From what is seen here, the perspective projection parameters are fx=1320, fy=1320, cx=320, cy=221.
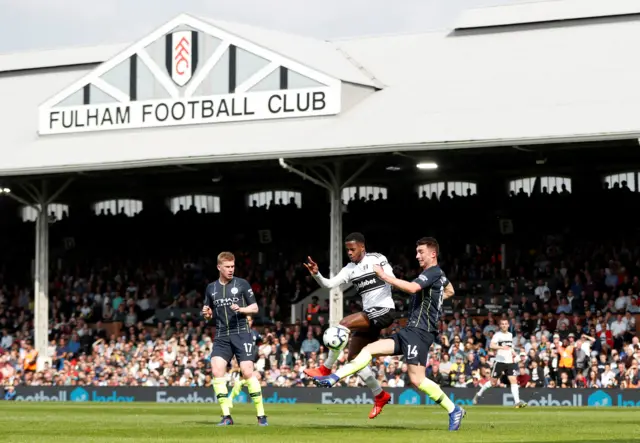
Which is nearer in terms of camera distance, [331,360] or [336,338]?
[336,338]

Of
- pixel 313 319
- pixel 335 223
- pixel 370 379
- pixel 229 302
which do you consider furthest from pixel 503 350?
pixel 229 302

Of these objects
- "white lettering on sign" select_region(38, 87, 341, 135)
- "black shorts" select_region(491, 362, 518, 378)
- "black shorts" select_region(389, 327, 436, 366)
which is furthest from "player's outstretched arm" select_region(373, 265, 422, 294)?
"white lettering on sign" select_region(38, 87, 341, 135)

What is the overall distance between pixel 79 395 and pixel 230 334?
1967 cm

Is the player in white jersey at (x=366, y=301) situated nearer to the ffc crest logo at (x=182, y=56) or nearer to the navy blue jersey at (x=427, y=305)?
the navy blue jersey at (x=427, y=305)

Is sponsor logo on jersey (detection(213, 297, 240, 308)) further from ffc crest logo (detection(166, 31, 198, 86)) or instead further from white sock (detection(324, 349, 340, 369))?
ffc crest logo (detection(166, 31, 198, 86))

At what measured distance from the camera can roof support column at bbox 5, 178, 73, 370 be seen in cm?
3975

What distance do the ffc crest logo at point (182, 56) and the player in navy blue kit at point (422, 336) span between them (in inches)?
971

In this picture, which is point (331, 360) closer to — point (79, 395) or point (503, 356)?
point (503, 356)

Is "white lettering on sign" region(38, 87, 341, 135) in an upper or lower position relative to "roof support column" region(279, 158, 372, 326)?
upper

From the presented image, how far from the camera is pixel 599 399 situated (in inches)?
1135

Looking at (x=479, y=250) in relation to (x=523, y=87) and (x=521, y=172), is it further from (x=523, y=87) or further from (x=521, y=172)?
(x=523, y=87)

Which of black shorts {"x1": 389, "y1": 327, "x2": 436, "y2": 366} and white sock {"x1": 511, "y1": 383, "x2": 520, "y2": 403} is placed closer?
black shorts {"x1": 389, "y1": 327, "x2": 436, "y2": 366}

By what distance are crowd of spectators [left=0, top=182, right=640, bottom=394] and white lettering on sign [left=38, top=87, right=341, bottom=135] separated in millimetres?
6137

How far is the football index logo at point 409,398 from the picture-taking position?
30516 millimetres
